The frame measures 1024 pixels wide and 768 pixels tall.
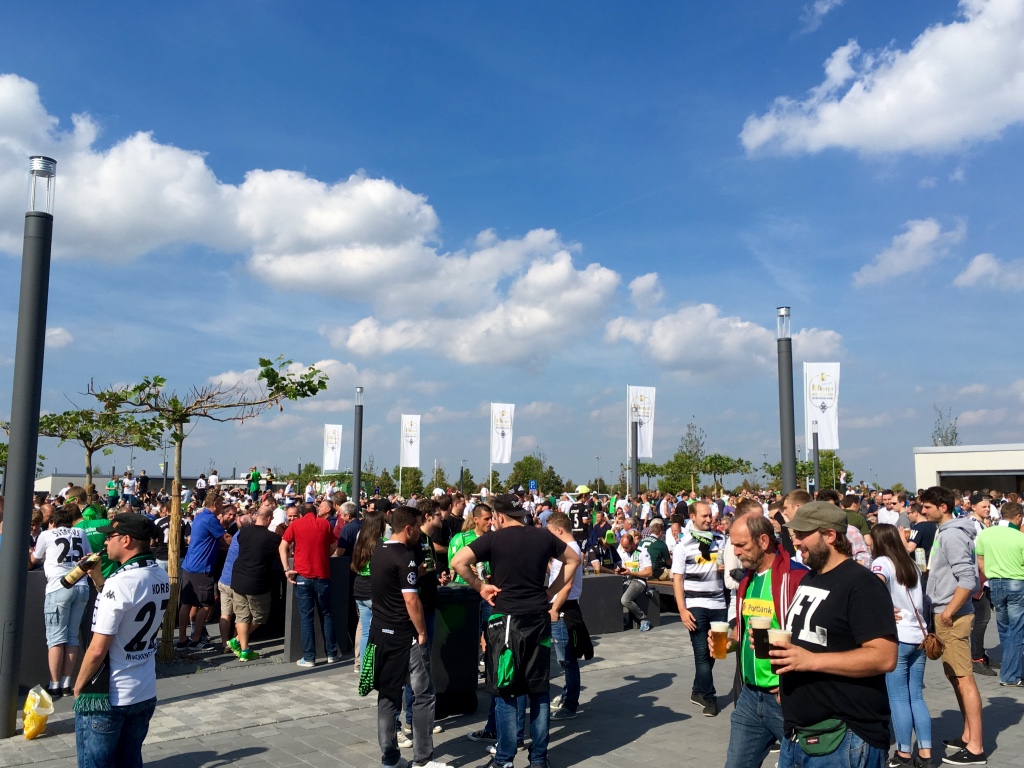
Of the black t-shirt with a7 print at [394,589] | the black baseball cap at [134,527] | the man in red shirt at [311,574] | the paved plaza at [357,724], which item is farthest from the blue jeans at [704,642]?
the black baseball cap at [134,527]

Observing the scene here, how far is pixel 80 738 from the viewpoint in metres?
4.20

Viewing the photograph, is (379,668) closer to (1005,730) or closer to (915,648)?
(915,648)

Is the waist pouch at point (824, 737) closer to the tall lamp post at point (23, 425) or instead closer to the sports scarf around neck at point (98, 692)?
the sports scarf around neck at point (98, 692)

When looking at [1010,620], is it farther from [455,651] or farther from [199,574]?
[199,574]

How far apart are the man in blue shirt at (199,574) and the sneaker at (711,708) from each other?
6.36m

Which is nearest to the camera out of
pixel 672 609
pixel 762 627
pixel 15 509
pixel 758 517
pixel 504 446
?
pixel 762 627

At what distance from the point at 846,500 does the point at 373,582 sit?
694cm

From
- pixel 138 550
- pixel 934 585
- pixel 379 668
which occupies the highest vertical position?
pixel 138 550

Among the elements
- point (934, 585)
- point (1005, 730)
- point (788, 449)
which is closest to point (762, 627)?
point (934, 585)

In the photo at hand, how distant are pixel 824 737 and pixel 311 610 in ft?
24.5

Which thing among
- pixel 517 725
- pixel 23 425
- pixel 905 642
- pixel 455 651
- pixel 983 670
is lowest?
pixel 983 670

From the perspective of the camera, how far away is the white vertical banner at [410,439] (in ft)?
82.1

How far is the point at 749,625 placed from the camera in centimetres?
391

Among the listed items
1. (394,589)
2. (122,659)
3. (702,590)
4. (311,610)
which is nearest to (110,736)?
(122,659)
